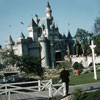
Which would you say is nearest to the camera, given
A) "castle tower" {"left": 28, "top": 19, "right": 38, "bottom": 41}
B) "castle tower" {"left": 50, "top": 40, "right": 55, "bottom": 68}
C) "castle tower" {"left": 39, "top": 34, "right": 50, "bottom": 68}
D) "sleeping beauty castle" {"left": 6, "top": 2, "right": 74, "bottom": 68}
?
"castle tower" {"left": 39, "top": 34, "right": 50, "bottom": 68}

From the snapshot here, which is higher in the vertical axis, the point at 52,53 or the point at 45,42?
the point at 45,42

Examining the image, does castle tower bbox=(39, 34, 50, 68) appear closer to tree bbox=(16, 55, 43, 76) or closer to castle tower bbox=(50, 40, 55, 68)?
castle tower bbox=(50, 40, 55, 68)

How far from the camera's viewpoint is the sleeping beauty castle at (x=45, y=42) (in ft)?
250

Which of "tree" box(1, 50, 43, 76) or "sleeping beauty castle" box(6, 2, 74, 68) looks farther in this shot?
"sleeping beauty castle" box(6, 2, 74, 68)

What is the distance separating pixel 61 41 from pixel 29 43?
10995 mm

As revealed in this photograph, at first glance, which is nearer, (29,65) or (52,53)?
(29,65)

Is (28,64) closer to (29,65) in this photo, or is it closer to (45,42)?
(29,65)

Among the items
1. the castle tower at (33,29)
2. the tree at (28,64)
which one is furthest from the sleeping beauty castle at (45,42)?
the tree at (28,64)

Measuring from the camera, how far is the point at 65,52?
8425 cm

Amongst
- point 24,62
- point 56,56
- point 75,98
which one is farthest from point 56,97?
point 56,56

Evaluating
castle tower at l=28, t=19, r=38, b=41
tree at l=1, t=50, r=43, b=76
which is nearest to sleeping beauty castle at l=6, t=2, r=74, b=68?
castle tower at l=28, t=19, r=38, b=41

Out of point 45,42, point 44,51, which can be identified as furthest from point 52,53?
point 45,42

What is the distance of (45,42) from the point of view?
77.8 metres

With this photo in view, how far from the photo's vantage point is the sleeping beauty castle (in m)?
76.3
